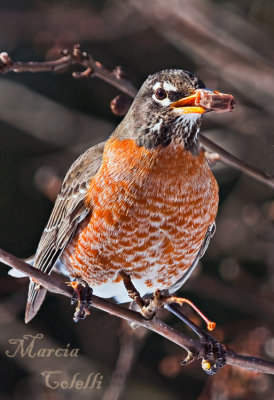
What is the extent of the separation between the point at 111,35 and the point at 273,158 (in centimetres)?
237

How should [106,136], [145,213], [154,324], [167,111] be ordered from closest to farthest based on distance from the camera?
[154,324], [167,111], [145,213], [106,136]

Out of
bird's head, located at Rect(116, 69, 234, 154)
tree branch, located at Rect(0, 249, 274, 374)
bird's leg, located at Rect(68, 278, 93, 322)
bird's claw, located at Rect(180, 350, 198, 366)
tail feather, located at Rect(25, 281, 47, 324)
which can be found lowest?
tail feather, located at Rect(25, 281, 47, 324)

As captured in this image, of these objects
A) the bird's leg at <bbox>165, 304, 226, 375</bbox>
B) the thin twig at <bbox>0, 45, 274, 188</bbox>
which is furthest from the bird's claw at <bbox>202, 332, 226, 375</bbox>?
the thin twig at <bbox>0, 45, 274, 188</bbox>

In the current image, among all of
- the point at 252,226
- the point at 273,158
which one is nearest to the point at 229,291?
the point at 252,226

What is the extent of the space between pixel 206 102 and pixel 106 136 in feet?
10.6

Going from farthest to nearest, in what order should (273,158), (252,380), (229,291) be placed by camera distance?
1. (229,291)
2. (252,380)
3. (273,158)

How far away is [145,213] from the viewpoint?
330cm

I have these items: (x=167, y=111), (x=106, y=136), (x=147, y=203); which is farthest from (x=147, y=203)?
(x=106, y=136)

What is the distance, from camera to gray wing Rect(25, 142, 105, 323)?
3586 millimetres

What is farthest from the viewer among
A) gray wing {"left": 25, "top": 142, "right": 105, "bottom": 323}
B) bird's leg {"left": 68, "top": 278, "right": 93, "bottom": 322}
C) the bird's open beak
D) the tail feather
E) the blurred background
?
the blurred background

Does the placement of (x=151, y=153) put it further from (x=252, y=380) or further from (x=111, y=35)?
(x=111, y=35)

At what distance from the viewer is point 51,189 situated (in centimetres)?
494

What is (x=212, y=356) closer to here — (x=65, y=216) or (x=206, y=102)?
(x=65, y=216)

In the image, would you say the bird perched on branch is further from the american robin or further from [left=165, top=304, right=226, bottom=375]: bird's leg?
[left=165, top=304, right=226, bottom=375]: bird's leg
